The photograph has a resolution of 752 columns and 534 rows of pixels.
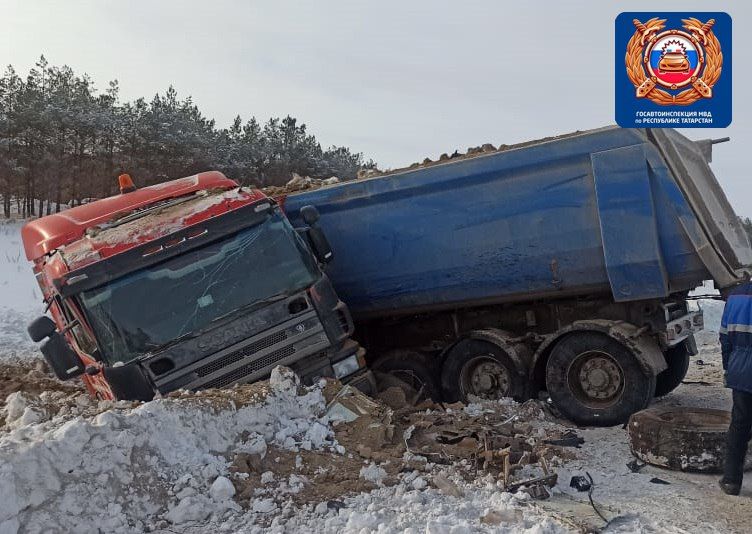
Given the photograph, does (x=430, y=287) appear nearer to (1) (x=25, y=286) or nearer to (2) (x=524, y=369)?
(2) (x=524, y=369)

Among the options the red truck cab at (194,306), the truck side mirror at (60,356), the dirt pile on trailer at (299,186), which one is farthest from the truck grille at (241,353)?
the dirt pile on trailer at (299,186)

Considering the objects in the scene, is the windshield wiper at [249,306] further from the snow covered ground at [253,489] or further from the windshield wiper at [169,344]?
the snow covered ground at [253,489]

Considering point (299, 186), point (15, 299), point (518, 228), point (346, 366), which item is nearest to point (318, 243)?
point (346, 366)

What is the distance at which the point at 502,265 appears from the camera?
7.45m

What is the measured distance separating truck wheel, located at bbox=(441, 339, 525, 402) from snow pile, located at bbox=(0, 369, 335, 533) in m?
2.89

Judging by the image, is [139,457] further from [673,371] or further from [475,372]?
[673,371]

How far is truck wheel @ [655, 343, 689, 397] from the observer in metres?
8.05

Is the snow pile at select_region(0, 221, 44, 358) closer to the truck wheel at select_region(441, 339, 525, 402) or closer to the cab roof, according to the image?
the cab roof

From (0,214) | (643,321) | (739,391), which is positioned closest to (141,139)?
(0,214)

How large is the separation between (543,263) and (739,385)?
8.96 feet

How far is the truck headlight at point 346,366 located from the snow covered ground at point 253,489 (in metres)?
0.75

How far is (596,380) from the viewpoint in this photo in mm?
6941

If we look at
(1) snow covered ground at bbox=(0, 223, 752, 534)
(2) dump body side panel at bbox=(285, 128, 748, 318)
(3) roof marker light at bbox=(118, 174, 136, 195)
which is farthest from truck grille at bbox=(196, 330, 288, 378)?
(3) roof marker light at bbox=(118, 174, 136, 195)

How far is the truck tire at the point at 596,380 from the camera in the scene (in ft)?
21.9
